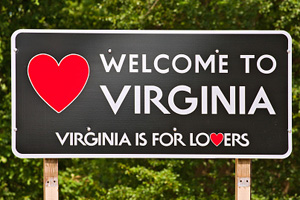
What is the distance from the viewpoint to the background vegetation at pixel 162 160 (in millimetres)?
8227

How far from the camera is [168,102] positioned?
137 inches

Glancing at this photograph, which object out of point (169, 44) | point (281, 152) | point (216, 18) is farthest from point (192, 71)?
point (216, 18)

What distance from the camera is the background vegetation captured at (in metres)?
8.23

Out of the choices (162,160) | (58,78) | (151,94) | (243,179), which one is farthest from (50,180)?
(162,160)

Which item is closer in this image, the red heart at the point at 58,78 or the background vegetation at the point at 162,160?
the red heart at the point at 58,78

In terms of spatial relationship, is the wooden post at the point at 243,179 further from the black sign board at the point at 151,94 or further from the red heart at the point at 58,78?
the red heart at the point at 58,78

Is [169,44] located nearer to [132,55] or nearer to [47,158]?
[132,55]

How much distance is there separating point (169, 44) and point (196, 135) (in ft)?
2.10

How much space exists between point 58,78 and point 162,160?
5.20 m

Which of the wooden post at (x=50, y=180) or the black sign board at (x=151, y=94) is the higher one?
the black sign board at (x=151, y=94)

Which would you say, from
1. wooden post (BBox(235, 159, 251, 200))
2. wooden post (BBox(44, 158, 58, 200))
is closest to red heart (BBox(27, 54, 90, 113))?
wooden post (BBox(44, 158, 58, 200))

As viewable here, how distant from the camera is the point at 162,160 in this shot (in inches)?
335

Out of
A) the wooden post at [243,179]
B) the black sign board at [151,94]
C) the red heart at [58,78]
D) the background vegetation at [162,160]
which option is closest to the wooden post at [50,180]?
the black sign board at [151,94]

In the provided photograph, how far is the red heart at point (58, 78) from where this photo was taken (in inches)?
137
